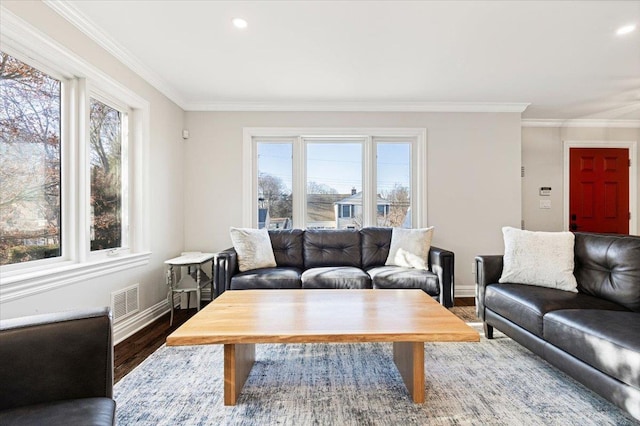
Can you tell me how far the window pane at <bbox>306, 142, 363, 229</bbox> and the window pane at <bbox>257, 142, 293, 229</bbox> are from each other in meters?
0.27

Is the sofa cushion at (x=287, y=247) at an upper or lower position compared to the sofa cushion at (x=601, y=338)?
upper

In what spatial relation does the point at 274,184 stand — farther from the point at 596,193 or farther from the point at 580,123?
the point at 596,193

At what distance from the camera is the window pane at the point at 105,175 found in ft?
8.38

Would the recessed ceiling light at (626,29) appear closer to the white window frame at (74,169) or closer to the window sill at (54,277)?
the white window frame at (74,169)

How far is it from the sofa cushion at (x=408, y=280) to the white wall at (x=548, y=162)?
8.24 feet

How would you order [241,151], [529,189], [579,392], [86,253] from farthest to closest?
[529,189] < [241,151] < [86,253] < [579,392]

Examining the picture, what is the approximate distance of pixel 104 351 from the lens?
1.17 m

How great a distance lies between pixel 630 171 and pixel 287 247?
16.6 feet

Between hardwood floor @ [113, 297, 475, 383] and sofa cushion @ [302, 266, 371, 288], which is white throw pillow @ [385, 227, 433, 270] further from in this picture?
hardwood floor @ [113, 297, 475, 383]

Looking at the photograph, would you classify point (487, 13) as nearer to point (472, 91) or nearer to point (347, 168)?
point (472, 91)

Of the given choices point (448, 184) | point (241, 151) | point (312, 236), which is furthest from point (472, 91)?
point (241, 151)

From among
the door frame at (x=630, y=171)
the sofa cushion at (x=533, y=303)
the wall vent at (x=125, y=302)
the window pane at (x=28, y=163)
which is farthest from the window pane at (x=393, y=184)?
the window pane at (x=28, y=163)

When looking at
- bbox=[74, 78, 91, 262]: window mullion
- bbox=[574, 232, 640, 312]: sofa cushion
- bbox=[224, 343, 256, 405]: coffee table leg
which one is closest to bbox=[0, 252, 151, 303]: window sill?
bbox=[74, 78, 91, 262]: window mullion

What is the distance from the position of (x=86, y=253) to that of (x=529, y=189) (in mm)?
5250
